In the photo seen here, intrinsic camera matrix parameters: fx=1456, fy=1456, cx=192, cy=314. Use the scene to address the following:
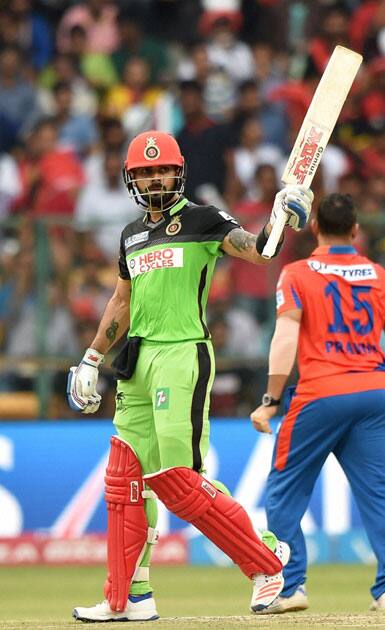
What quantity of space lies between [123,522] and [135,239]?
1.35 m

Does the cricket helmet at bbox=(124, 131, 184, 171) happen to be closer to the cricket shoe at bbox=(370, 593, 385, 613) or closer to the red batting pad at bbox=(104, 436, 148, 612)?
the red batting pad at bbox=(104, 436, 148, 612)

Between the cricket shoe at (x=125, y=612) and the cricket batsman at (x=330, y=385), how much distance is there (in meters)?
0.69

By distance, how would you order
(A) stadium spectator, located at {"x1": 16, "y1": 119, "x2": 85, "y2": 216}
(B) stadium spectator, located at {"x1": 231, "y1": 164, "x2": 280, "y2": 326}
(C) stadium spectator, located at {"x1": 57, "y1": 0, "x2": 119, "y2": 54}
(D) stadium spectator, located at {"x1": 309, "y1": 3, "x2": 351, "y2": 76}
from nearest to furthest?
(B) stadium spectator, located at {"x1": 231, "y1": 164, "x2": 280, "y2": 326}, (A) stadium spectator, located at {"x1": 16, "y1": 119, "x2": 85, "y2": 216}, (D) stadium spectator, located at {"x1": 309, "y1": 3, "x2": 351, "y2": 76}, (C) stadium spectator, located at {"x1": 57, "y1": 0, "x2": 119, "y2": 54}

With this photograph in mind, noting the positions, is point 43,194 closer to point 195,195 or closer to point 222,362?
point 195,195

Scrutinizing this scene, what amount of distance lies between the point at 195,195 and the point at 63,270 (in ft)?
5.70

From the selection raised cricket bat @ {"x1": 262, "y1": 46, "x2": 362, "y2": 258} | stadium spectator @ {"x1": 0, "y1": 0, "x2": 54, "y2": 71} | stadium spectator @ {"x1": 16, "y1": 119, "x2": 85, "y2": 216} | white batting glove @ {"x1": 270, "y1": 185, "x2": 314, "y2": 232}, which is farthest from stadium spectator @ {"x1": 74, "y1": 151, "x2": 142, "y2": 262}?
white batting glove @ {"x1": 270, "y1": 185, "x2": 314, "y2": 232}

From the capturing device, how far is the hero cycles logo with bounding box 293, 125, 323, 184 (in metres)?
6.75

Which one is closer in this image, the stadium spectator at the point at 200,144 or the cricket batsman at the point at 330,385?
the cricket batsman at the point at 330,385

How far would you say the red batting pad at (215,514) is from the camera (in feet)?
21.7

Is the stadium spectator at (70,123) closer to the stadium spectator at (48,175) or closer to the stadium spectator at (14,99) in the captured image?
the stadium spectator at (48,175)

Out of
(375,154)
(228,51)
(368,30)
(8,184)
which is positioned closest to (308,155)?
(375,154)

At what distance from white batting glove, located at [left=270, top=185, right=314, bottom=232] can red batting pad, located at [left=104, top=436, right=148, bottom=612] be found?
1350 mm

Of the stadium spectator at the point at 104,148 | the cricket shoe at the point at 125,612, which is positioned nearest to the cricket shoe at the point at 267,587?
the cricket shoe at the point at 125,612

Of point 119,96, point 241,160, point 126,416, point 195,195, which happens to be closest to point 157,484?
point 126,416
